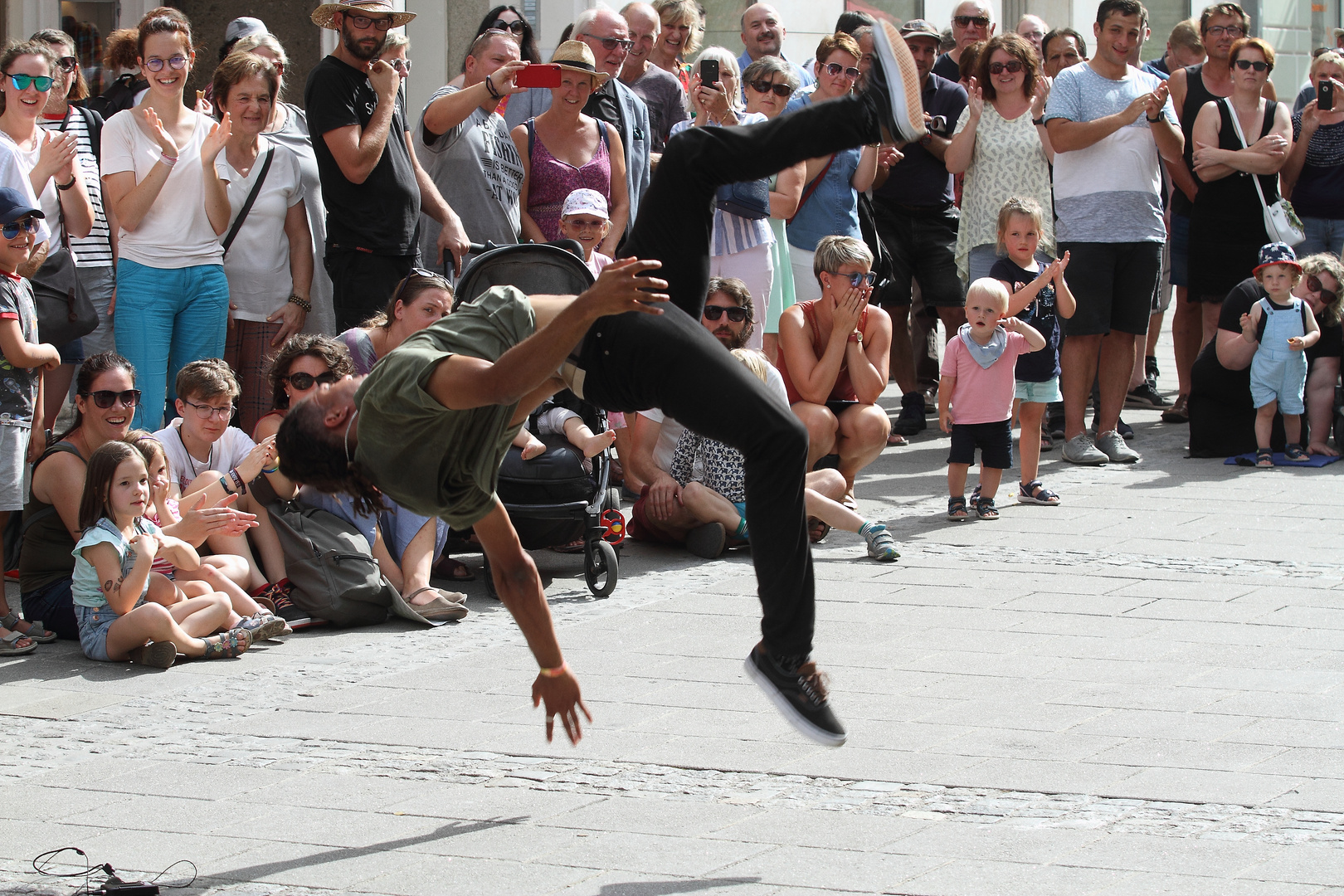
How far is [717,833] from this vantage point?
12.7ft

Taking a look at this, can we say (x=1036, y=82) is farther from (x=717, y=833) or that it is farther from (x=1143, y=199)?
(x=717, y=833)

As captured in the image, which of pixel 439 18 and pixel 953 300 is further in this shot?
pixel 439 18

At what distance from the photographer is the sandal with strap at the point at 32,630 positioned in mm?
5777

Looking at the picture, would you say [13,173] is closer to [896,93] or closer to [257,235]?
[257,235]

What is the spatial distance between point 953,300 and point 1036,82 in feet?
4.41

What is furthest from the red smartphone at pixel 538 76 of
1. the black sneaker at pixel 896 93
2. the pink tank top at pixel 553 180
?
the black sneaker at pixel 896 93

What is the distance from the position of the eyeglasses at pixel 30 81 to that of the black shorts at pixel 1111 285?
5.38 meters

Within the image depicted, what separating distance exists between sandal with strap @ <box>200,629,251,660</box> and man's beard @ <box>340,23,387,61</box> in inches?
110

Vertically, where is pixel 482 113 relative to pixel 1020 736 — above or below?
above

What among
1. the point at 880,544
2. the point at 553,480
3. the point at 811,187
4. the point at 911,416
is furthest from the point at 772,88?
the point at 553,480

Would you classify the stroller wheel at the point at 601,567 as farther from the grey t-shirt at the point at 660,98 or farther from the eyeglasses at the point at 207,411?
the grey t-shirt at the point at 660,98

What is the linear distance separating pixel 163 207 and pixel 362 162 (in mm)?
873

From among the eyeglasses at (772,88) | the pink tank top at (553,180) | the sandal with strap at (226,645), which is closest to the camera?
the sandal with strap at (226,645)

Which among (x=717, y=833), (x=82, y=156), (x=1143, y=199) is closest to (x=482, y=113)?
(x=82, y=156)
